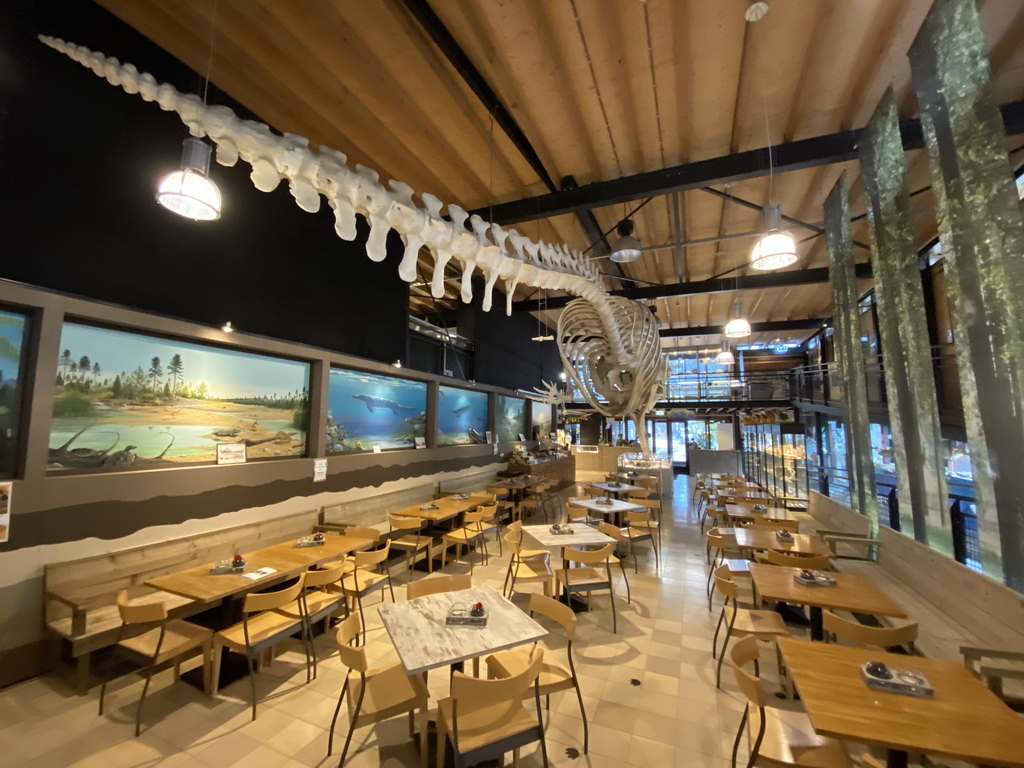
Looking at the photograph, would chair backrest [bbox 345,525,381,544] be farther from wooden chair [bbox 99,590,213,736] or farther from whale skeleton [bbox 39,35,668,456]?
whale skeleton [bbox 39,35,668,456]

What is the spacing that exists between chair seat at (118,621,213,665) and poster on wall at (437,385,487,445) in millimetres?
4897

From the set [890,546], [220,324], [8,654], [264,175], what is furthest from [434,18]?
[890,546]

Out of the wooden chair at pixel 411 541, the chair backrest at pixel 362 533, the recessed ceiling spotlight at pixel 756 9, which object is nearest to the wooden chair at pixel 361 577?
the chair backrest at pixel 362 533

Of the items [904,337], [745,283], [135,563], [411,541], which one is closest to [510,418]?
[411,541]

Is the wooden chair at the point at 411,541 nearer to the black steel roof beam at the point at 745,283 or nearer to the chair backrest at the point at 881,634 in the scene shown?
the chair backrest at the point at 881,634

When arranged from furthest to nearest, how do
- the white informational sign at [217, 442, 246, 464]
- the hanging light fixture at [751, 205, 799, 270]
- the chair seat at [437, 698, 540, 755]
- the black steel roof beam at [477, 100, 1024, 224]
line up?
the black steel roof beam at [477, 100, 1024, 224], the white informational sign at [217, 442, 246, 464], the hanging light fixture at [751, 205, 799, 270], the chair seat at [437, 698, 540, 755]

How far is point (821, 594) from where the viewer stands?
3.02 m

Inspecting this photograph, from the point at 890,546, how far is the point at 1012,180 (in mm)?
3594

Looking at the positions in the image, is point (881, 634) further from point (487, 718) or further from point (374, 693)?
point (374, 693)

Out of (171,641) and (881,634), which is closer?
(881,634)

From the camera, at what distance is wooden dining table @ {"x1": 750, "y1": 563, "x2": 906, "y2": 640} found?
2822 millimetres

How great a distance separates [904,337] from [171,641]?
6.82 meters

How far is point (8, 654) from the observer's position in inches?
113

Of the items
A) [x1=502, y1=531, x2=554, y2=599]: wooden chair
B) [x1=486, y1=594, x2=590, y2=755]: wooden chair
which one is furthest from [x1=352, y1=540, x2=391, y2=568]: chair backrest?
[x1=486, y1=594, x2=590, y2=755]: wooden chair
